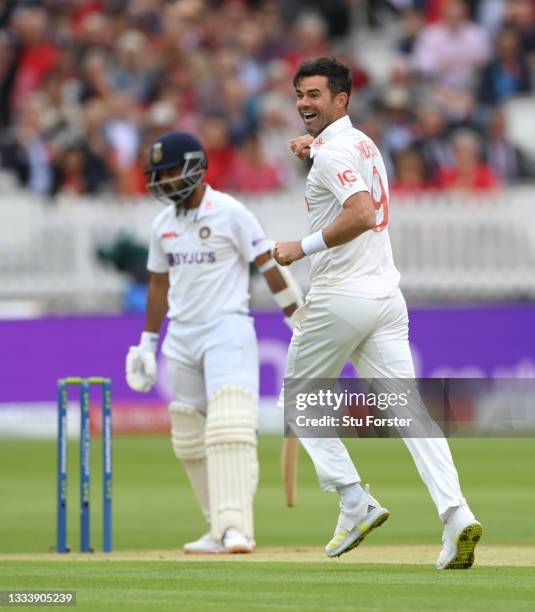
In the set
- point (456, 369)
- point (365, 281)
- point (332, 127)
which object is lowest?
point (365, 281)

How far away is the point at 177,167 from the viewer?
980 centimetres

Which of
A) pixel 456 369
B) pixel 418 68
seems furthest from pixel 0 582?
pixel 418 68

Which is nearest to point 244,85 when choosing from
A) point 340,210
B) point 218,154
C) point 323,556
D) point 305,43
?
point 305,43

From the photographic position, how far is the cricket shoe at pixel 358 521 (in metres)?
7.93

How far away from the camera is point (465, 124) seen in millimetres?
19672

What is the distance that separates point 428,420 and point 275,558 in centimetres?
168

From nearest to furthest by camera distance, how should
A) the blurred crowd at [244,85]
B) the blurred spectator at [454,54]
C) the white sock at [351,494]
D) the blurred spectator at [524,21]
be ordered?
the white sock at [351,494], the blurred crowd at [244,85], the blurred spectator at [454,54], the blurred spectator at [524,21]

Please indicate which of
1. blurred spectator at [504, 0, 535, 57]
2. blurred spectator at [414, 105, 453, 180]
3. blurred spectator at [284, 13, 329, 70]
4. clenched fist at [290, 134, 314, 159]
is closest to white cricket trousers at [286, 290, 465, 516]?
clenched fist at [290, 134, 314, 159]

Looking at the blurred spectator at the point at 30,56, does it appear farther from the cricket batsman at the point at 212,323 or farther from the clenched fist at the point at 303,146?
the clenched fist at the point at 303,146

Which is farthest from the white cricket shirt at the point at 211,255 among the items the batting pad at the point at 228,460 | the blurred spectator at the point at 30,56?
the blurred spectator at the point at 30,56

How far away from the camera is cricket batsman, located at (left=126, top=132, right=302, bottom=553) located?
31.7ft

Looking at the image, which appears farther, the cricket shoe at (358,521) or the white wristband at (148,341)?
the white wristband at (148,341)

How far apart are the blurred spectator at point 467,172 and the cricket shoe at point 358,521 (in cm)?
1114

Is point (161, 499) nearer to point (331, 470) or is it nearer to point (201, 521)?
point (201, 521)
